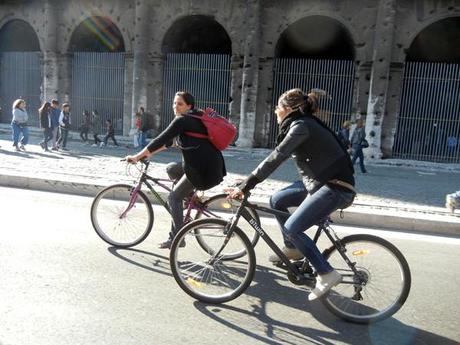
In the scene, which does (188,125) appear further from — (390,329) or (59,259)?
(390,329)

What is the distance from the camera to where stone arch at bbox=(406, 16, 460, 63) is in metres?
17.7

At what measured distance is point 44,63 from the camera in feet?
60.0

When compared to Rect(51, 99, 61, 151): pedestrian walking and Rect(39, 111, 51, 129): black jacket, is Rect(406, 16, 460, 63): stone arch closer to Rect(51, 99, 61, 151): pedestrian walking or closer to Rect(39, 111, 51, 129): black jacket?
Rect(51, 99, 61, 151): pedestrian walking

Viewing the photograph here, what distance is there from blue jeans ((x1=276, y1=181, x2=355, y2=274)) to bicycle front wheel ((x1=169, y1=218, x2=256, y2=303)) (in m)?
0.43

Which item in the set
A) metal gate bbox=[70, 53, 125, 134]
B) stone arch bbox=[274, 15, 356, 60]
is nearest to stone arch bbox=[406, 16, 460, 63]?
stone arch bbox=[274, 15, 356, 60]

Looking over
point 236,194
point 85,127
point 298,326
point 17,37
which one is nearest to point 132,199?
point 236,194

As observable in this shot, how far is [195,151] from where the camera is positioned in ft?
15.1

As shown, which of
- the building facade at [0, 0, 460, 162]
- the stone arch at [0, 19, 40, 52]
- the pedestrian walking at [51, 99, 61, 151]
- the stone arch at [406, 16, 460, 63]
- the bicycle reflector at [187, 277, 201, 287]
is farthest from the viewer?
the stone arch at [0, 19, 40, 52]

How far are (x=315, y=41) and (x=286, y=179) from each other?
10.3 m

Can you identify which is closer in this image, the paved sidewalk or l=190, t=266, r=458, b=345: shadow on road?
l=190, t=266, r=458, b=345: shadow on road

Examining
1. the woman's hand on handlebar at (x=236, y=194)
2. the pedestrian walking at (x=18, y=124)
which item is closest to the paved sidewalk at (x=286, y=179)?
the pedestrian walking at (x=18, y=124)

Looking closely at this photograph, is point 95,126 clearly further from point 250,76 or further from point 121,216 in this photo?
point 121,216

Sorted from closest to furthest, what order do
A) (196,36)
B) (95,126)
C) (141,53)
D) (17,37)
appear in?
1. (95,126)
2. (141,53)
3. (196,36)
4. (17,37)

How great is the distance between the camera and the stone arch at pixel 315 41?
57.4 ft
